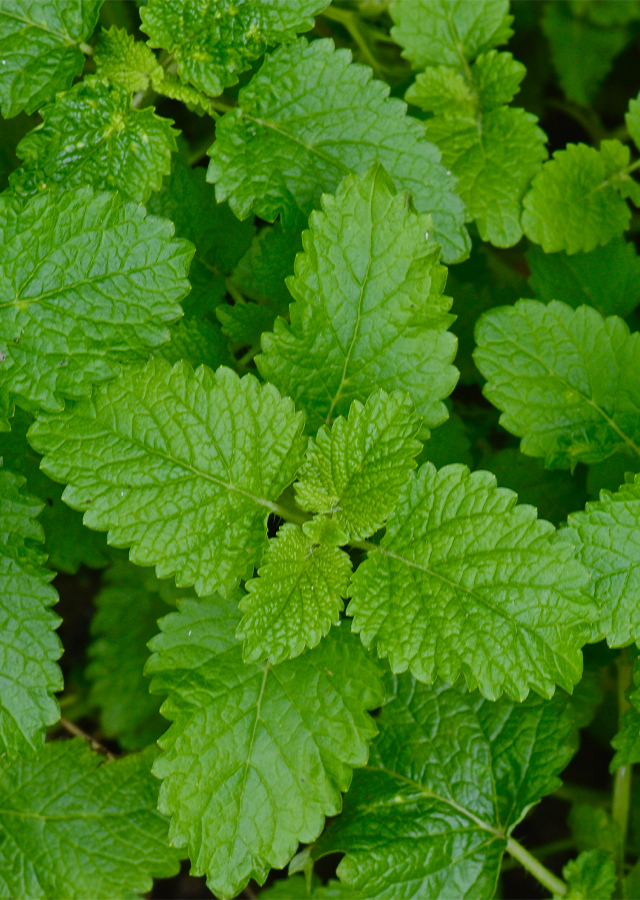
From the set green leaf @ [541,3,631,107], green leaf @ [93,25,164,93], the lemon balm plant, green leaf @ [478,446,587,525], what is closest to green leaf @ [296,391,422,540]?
the lemon balm plant

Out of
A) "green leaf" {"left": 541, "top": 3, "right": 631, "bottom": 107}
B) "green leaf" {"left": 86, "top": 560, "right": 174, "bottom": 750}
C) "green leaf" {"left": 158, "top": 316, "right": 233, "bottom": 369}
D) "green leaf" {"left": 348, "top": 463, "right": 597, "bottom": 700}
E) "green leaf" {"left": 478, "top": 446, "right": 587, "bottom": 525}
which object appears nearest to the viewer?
"green leaf" {"left": 348, "top": 463, "right": 597, "bottom": 700}

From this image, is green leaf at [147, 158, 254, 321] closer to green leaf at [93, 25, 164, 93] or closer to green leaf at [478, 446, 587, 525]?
green leaf at [93, 25, 164, 93]

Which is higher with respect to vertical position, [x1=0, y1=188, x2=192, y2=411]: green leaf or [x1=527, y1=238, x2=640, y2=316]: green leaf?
[x1=0, y1=188, x2=192, y2=411]: green leaf

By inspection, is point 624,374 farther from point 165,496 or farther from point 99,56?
point 99,56

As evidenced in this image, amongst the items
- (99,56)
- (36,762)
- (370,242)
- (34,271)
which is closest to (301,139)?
(370,242)

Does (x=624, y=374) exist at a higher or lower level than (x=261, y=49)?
lower

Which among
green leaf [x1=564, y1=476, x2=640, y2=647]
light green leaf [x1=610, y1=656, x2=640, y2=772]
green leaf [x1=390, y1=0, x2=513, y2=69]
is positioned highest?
green leaf [x1=390, y1=0, x2=513, y2=69]
